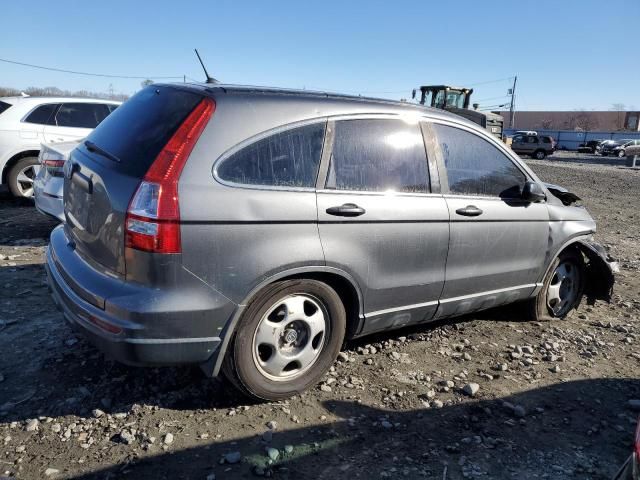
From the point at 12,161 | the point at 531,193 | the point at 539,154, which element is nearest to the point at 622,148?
the point at 539,154

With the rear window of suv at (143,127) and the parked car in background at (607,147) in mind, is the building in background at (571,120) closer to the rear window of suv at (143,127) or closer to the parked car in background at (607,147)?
the parked car in background at (607,147)

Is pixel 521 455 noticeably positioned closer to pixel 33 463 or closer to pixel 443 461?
pixel 443 461

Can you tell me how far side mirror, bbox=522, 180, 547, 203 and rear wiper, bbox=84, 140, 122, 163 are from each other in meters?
2.98

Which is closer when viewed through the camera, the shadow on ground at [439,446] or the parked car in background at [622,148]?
the shadow on ground at [439,446]

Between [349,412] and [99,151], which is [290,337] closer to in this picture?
[349,412]

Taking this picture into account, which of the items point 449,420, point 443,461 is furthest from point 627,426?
point 443,461

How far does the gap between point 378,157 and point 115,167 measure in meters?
1.58

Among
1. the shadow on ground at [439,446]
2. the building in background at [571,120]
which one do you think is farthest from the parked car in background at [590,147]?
the shadow on ground at [439,446]

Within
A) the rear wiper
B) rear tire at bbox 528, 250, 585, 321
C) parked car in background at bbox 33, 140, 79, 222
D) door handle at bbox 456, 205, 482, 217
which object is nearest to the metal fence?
rear tire at bbox 528, 250, 585, 321

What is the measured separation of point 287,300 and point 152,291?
0.78 meters

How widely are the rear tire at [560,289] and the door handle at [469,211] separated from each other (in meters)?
1.25

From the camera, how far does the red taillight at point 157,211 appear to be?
249cm

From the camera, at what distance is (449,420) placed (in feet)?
10.1

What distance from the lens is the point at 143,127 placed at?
9.49 ft
